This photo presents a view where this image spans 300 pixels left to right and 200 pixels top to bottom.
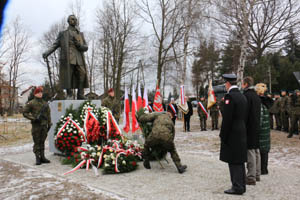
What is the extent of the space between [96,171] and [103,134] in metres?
1.80

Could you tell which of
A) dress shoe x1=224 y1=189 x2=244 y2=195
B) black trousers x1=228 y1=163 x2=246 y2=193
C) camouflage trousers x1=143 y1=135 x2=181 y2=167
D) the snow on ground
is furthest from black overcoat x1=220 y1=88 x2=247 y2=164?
camouflage trousers x1=143 y1=135 x2=181 y2=167

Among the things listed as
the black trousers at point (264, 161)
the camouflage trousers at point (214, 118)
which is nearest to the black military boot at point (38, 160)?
the black trousers at point (264, 161)

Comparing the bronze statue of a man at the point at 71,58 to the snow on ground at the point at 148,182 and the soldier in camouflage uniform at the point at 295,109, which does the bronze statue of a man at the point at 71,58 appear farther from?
the soldier in camouflage uniform at the point at 295,109

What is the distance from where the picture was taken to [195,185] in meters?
4.80

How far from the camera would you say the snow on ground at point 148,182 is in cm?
432

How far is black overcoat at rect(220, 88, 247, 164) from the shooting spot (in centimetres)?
425

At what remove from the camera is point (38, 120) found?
6793 millimetres

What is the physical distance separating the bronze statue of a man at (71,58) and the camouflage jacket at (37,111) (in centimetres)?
122

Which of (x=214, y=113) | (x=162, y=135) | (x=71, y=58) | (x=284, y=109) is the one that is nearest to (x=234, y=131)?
(x=162, y=135)

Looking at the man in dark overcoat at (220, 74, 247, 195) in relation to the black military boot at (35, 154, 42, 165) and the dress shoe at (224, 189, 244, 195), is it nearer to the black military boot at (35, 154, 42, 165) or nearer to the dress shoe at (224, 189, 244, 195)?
the dress shoe at (224, 189, 244, 195)

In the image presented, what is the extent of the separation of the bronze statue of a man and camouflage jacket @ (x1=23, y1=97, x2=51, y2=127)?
122 cm

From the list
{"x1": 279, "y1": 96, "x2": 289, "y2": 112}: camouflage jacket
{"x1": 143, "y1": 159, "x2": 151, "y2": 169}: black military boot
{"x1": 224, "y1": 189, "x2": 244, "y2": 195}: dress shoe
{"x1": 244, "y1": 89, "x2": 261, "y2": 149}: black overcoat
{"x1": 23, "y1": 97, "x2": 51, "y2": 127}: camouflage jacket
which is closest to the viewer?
{"x1": 224, "y1": 189, "x2": 244, "y2": 195}: dress shoe

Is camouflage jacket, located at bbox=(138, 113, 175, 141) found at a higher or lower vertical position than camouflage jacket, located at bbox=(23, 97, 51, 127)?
lower

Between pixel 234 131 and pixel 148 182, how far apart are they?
6.59 feet
